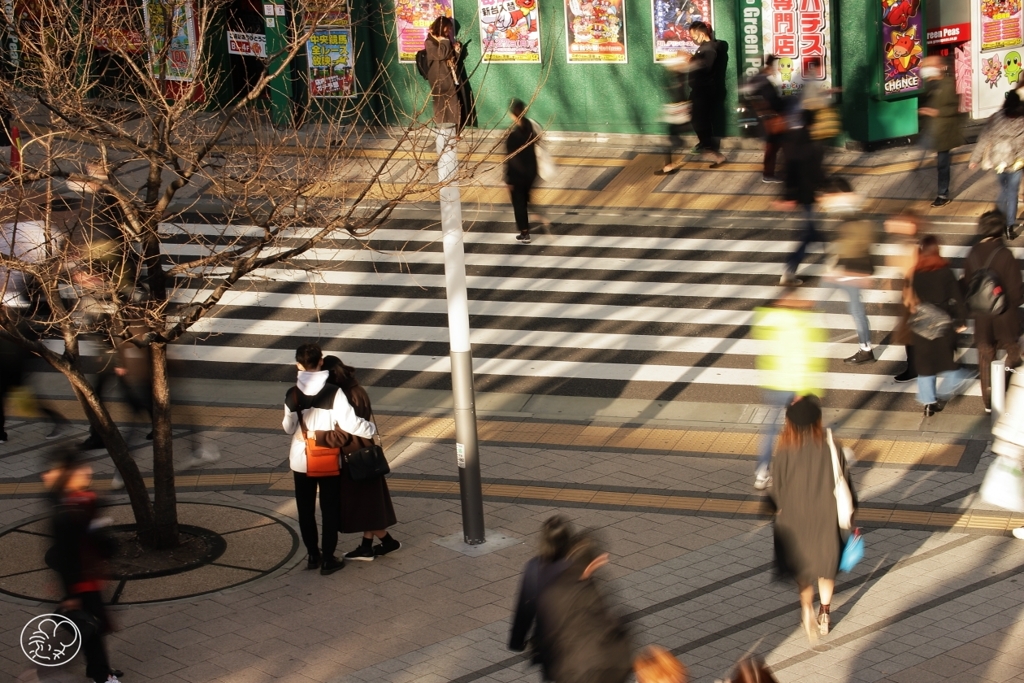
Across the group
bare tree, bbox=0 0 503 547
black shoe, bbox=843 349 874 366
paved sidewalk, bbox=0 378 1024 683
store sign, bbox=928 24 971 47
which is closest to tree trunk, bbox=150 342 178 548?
bare tree, bbox=0 0 503 547

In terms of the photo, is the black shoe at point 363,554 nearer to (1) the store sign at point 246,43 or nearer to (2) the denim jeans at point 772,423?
(2) the denim jeans at point 772,423

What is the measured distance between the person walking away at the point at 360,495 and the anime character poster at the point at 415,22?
14086 mm

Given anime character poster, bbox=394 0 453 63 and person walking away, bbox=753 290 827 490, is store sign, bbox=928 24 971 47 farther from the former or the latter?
person walking away, bbox=753 290 827 490

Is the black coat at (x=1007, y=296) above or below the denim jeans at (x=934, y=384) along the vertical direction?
above

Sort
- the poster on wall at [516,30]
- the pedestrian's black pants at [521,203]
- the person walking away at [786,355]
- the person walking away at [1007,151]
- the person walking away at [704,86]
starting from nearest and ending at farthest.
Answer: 1. the person walking away at [786,355]
2. the person walking away at [1007,151]
3. the pedestrian's black pants at [521,203]
4. the person walking away at [704,86]
5. the poster on wall at [516,30]

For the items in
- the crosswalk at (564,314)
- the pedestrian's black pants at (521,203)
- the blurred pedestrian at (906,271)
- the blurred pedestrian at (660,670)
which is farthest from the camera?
the pedestrian's black pants at (521,203)

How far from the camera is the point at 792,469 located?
847cm

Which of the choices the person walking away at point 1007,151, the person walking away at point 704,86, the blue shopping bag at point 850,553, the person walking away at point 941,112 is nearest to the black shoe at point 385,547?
the blue shopping bag at point 850,553

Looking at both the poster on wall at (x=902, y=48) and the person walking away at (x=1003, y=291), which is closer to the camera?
the person walking away at (x=1003, y=291)

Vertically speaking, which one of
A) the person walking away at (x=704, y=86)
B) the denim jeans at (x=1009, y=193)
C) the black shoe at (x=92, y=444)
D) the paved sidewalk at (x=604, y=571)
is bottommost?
the paved sidewalk at (x=604, y=571)

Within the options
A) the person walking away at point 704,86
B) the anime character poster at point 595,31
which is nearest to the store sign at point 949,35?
the person walking away at point 704,86

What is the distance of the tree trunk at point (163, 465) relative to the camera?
33.3 ft

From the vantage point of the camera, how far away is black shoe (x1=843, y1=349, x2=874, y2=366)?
1396cm

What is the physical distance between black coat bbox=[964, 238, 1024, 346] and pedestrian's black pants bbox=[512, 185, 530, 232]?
6.97 m
